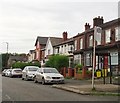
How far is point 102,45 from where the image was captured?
39.8 meters

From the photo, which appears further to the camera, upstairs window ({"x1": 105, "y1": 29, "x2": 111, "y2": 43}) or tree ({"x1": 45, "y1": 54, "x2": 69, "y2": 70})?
tree ({"x1": 45, "y1": 54, "x2": 69, "y2": 70})

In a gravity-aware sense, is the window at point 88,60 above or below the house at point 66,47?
below

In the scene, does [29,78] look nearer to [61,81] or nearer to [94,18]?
[61,81]

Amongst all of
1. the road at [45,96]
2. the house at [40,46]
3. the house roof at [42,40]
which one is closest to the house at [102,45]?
the road at [45,96]

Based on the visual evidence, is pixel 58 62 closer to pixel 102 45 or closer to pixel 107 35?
pixel 102 45

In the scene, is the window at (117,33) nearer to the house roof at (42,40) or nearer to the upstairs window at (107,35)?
the upstairs window at (107,35)

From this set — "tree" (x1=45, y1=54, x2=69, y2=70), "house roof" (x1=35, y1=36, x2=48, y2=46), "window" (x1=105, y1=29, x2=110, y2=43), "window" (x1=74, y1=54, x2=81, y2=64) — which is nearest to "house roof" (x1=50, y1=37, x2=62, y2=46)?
"house roof" (x1=35, y1=36, x2=48, y2=46)

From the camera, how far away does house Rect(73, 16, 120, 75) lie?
111 ft

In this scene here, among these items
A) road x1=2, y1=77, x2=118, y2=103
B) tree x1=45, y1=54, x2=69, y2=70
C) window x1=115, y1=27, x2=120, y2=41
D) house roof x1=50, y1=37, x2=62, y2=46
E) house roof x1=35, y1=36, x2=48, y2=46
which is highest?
house roof x1=35, y1=36, x2=48, y2=46

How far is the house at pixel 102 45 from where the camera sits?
33.8 meters

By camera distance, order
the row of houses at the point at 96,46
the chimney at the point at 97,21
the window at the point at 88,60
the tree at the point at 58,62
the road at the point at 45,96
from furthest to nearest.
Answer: the chimney at the point at 97,21 → the tree at the point at 58,62 → the window at the point at 88,60 → the row of houses at the point at 96,46 → the road at the point at 45,96

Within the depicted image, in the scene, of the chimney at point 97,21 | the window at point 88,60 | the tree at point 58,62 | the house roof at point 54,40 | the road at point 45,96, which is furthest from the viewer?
the house roof at point 54,40

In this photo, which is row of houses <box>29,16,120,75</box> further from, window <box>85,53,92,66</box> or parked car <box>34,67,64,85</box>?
parked car <box>34,67,64,85</box>

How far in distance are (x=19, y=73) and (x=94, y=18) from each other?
13.5 metres
